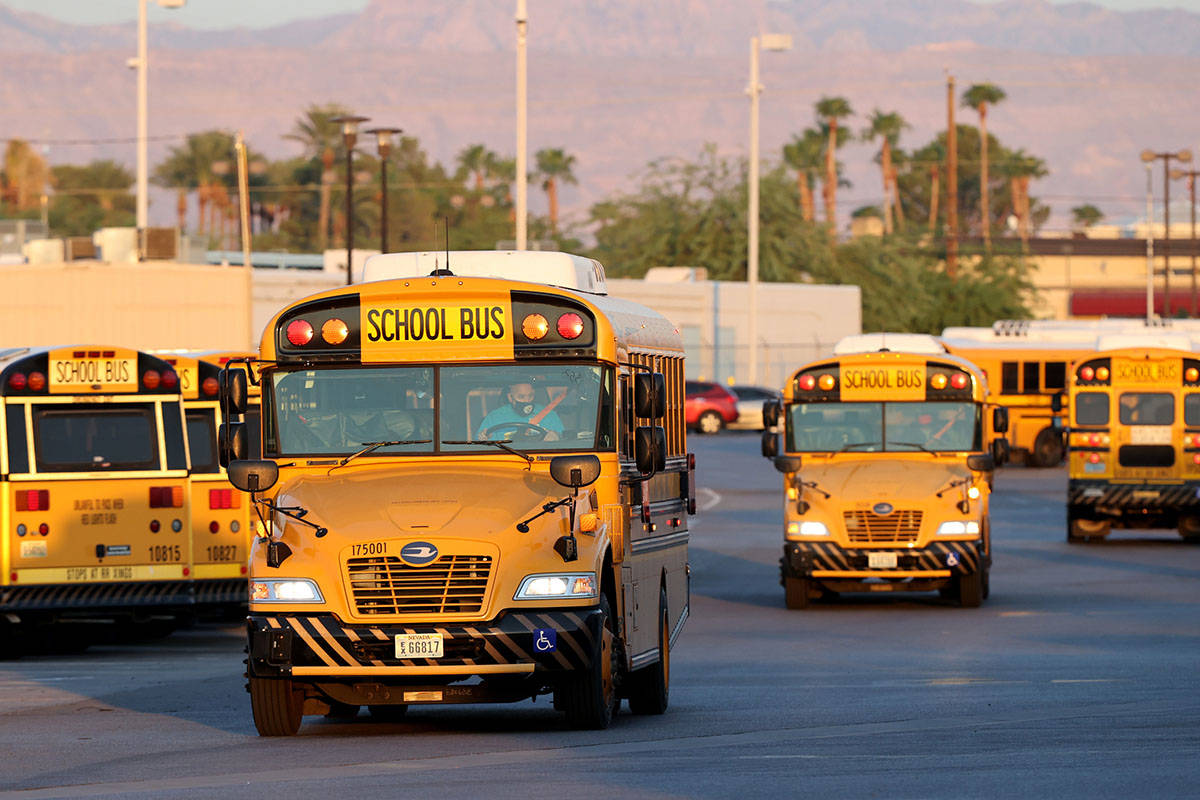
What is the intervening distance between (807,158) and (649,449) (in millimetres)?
134385

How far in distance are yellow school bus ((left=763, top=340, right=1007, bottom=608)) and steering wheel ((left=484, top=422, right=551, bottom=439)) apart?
9.88 metres

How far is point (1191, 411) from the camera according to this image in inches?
1272

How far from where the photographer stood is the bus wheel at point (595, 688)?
1184cm

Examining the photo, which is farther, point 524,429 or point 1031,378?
point 1031,378

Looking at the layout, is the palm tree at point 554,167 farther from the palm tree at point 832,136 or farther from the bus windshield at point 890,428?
the bus windshield at point 890,428

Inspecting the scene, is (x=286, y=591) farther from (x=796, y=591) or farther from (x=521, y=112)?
(x=521, y=112)

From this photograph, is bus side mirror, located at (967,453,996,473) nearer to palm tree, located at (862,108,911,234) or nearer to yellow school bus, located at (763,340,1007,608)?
yellow school bus, located at (763,340,1007,608)

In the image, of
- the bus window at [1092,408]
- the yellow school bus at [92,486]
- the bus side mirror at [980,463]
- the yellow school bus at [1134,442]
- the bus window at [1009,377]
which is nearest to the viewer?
the yellow school bus at [92,486]

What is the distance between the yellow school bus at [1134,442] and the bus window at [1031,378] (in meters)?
21.9

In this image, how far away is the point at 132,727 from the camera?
13.2m

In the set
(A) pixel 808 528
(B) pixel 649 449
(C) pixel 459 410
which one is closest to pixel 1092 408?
(A) pixel 808 528

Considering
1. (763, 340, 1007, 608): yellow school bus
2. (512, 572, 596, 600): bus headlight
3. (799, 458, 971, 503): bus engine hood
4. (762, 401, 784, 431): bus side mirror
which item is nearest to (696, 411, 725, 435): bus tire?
(763, 340, 1007, 608): yellow school bus

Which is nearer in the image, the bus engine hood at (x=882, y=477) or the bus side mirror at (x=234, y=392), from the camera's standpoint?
the bus side mirror at (x=234, y=392)

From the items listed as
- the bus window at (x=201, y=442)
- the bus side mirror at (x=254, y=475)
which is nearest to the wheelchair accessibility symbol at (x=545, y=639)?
the bus side mirror at (x=254, y=475)
